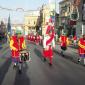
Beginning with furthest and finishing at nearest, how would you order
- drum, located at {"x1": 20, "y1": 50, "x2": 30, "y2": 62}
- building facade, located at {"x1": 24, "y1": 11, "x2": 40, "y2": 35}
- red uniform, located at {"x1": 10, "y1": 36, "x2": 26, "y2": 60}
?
building facade, located at {"x1": 24, "y1": 11, "x2": 40, "y2": 35}
red uniform, located at {"x1": 10, "y1": 36, "x2": 26, "y2": 60}
drum, located at {"x1": 20, "y1": 50, "x2": 30, "y2": 62}

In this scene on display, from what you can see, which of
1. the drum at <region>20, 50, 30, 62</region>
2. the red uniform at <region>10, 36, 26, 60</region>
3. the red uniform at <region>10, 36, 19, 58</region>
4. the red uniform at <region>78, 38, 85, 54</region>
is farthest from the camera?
the red uniform at <region>78, 38, 85, 54</region>

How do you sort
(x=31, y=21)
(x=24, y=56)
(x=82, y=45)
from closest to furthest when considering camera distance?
(x=24, y=56), (x=82, y=45), (x=31, y=21)

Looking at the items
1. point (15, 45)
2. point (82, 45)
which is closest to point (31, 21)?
point (82, 45)

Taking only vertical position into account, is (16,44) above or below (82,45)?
above

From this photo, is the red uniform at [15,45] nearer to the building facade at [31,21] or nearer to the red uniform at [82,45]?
the red uniform at [82,45]

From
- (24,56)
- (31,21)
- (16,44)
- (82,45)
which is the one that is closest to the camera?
(24,56)

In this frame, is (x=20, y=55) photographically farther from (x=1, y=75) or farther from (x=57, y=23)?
(x=57, y=23)

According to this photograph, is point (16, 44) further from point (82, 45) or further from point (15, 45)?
point (82, 45)

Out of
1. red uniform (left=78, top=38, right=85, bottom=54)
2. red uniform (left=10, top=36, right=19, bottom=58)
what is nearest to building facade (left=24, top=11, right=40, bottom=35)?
red uniform (left=78, top=38, right=85, bottom=54)

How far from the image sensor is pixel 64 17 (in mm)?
83125

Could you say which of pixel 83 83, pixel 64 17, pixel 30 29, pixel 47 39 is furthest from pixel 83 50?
pixel 30 29

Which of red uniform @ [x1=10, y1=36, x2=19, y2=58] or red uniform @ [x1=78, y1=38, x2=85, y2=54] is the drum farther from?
red uniform @ [x1=78, y1=38, x2=85, y2=54]

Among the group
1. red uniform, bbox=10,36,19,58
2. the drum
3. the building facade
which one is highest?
the building facade

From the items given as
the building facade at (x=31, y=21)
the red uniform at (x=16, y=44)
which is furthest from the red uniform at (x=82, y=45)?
the building facade at (x=31, y=21)
